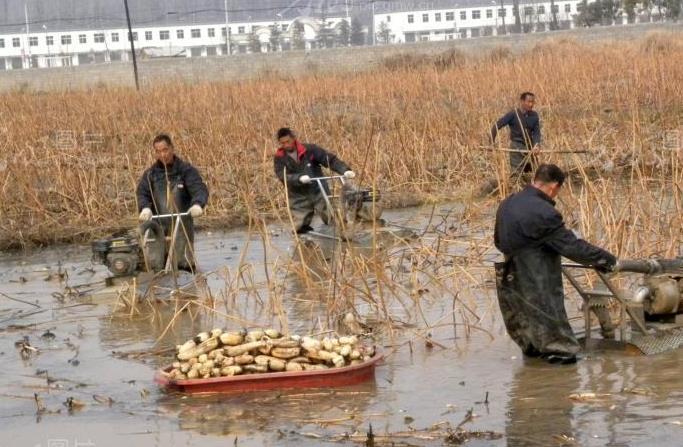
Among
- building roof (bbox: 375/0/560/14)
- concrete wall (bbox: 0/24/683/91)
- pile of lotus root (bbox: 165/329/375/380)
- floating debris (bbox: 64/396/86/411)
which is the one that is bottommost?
floating debris (bbox: 64/396/86/411)

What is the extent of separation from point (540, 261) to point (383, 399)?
141cm

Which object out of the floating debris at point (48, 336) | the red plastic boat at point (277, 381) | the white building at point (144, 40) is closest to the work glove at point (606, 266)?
the red plastic boat at point (277, 381)

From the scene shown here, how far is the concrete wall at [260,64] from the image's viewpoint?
49562 mm

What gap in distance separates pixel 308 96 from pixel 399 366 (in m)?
19.5

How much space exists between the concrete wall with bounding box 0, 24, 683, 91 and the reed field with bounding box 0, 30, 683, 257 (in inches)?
757

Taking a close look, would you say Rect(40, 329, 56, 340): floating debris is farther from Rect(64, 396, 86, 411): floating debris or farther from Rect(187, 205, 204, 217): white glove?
Rect(64, 396, 86, 411): floating debris

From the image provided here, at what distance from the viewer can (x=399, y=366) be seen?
8.97 metres

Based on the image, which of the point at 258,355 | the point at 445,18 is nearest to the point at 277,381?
the point at 258,355

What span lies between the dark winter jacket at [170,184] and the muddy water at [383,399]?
1.98 m

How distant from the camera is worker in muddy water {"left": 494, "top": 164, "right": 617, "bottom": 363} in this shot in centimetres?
820

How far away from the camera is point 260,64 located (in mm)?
50625

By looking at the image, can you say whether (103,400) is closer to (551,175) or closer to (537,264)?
(537,264)

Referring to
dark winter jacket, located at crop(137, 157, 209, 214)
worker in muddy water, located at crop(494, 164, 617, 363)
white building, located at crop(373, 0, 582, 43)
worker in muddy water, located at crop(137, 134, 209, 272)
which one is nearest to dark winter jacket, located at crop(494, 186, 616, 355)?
worker in muddy water, located at crop(494, 164, 617, 363)

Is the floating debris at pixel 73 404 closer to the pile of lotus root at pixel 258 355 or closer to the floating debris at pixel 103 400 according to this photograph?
the floating debris at pixel 103 400
